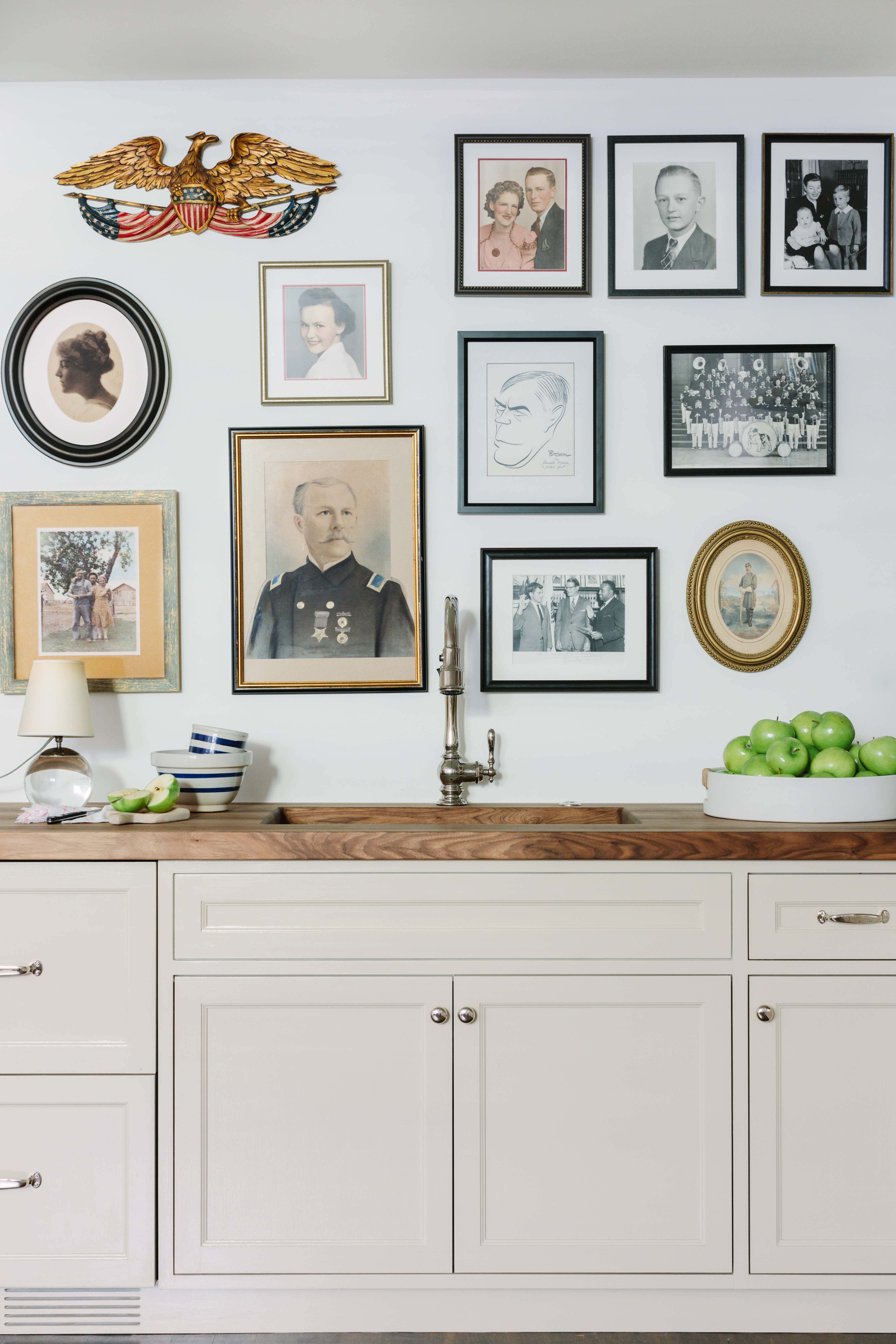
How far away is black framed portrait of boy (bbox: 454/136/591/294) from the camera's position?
220 centimetres

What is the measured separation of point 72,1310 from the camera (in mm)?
1790

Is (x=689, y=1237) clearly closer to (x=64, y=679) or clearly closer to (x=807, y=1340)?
(x=807, y=1340)

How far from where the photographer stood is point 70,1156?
1.74m

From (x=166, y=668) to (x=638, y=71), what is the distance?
1.82 meters

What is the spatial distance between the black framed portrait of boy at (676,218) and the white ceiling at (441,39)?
18 cm

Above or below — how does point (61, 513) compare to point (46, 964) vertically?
above

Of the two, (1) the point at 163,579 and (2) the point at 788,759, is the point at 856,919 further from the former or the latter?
(1) the point at 163,579

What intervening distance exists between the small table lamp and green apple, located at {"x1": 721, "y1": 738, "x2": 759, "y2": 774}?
1.41m

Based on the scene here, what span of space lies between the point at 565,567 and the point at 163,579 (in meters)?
0.98

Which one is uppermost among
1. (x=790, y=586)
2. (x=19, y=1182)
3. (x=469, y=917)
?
(x=790, y=586)

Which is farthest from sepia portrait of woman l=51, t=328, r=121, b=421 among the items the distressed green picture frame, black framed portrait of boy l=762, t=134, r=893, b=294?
black framed portrait of boy l=762, t=134, r=893, b=294

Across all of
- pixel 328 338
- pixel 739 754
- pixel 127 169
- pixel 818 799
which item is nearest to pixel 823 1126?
pixel 818 799

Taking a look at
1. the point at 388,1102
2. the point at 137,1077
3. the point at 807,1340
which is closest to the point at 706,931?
the point at 388,1102

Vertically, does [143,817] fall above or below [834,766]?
below
